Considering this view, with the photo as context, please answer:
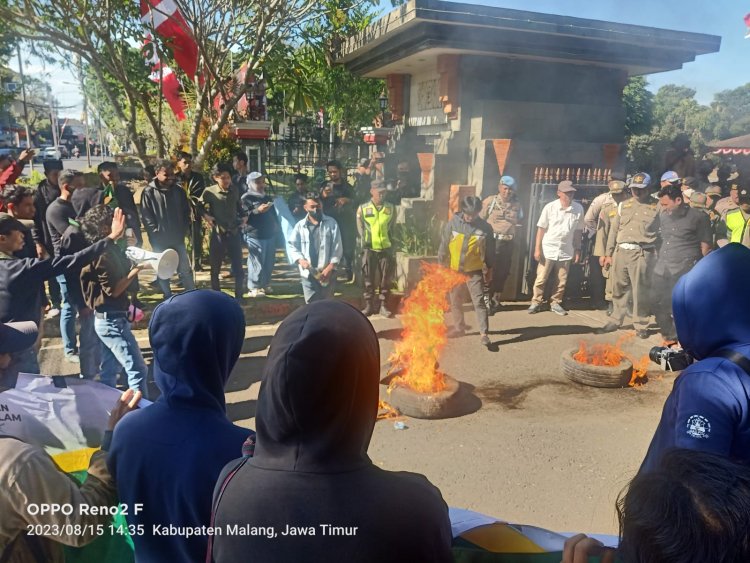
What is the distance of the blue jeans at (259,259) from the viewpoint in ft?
27.4

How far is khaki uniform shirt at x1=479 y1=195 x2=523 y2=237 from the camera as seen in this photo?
8438 mm

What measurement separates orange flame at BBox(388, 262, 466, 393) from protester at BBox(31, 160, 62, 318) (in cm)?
450

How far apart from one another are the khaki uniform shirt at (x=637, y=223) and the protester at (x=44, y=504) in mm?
7303

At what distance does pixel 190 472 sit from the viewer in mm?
1709

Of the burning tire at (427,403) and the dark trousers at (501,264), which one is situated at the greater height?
the dark trousers at (501,264)

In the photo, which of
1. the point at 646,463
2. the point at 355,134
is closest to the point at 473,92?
the point at 646,463

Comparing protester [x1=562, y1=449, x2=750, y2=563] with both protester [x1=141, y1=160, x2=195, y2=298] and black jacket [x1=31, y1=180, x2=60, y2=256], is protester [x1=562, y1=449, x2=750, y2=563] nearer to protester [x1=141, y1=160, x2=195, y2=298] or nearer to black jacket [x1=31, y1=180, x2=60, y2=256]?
protester [x1=141, y1=160, x2=195, y2=298]

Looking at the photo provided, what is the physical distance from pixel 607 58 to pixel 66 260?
9657mm

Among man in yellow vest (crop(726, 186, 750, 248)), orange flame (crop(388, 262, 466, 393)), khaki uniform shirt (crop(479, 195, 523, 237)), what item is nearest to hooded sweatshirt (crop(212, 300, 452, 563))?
orange flame (crop(388, 262, 466, 393))

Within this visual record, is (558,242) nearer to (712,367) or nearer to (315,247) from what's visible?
(315,247)

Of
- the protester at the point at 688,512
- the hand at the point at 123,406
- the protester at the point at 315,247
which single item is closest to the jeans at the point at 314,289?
the protester at the point at 315,247

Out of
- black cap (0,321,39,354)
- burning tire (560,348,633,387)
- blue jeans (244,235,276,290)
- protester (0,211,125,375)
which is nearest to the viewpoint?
black cap (0,321,39,354)

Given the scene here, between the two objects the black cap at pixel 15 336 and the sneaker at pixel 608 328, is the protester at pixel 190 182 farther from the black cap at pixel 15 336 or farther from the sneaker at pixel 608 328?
the sneaker at pixel 608 328

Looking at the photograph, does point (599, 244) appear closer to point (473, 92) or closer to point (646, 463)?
point (473, 92)
